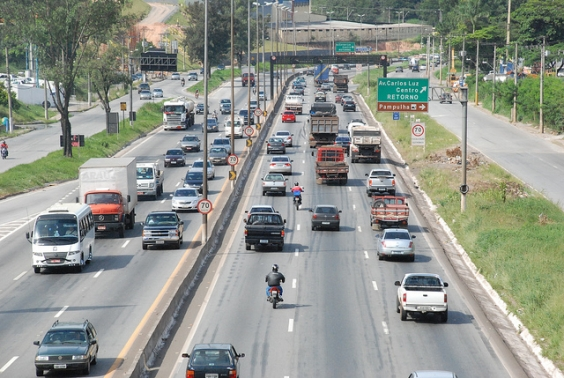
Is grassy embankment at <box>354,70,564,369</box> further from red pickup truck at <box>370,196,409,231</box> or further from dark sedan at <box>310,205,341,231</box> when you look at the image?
dark sedan at <box>310,205,341,231</box>

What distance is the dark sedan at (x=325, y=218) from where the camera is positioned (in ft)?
169

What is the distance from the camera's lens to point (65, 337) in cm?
2503

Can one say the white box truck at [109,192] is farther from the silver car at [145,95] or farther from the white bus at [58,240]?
the silver car at [145,95]

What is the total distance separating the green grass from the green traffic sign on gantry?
24.6 meters

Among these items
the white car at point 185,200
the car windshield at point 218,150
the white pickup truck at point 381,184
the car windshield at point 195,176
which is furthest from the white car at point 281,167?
the white car at point 185,200

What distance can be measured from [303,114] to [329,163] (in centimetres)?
5449

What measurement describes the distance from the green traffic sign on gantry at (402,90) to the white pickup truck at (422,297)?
148 ft

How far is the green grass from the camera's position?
218 ft

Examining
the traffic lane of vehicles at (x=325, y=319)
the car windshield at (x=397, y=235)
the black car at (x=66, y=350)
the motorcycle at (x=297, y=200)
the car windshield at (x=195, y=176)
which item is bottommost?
the traffic lane of vehicles at (x=325, y=319)

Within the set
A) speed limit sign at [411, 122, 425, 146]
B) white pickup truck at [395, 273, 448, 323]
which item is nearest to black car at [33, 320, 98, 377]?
white pickup truck at [395, 273, 448, 323]

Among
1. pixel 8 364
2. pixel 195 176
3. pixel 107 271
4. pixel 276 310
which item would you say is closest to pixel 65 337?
pixel 8 364

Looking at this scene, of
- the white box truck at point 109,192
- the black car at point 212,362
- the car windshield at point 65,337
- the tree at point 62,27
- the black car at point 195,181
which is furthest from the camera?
the tree at point 62,27

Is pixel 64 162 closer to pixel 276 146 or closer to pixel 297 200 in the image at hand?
pixel 276 146

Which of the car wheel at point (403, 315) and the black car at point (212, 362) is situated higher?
the black car at point (212, 362)
